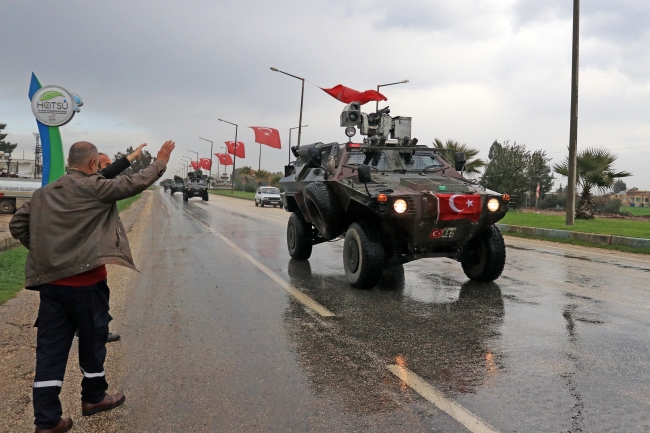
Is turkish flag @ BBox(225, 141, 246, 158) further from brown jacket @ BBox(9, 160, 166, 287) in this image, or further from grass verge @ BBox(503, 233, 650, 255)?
brown jacket @ BBox(9, 160, 166, 287)

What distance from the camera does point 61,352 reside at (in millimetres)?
3182

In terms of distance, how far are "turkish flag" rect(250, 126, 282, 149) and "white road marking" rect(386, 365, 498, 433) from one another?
3912cm

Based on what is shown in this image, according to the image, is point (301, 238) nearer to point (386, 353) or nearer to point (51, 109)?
point (51, 109)

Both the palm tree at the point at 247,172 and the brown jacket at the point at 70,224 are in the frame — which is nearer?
the brown jacket at the point at 70,224

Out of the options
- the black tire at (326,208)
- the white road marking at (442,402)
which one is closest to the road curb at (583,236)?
the black tire at (326,208)

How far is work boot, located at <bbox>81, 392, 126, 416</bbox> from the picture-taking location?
335cm

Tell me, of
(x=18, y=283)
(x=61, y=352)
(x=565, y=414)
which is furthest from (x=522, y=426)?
(x=18, y=283)

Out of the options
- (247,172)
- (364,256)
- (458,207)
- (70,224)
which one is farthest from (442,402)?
(247,172)

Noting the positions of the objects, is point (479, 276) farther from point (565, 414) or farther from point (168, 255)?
point (168, 255)

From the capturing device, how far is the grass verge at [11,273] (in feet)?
23.0

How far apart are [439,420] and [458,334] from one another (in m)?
1.95

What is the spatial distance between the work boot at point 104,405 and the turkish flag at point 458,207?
4049 millimetres

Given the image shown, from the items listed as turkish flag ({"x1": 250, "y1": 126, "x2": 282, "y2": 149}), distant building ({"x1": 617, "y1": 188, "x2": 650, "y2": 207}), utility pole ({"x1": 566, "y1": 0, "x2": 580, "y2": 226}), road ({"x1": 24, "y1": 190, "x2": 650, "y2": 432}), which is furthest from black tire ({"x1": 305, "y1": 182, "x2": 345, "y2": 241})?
distant building ({"x1": 617, "y1": 188, "x2": 650, "y2": 207})

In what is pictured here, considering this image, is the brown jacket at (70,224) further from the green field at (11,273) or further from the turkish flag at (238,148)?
the turkish flag at (238,148)
